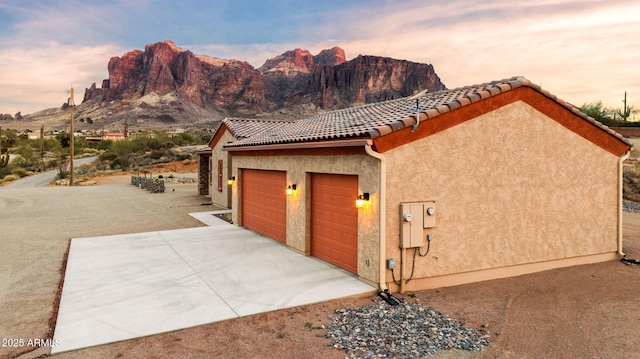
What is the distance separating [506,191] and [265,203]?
733 cm

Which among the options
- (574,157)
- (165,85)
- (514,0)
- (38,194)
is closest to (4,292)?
(574,157)

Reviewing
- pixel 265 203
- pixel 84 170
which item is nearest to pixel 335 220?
pixel 265 203

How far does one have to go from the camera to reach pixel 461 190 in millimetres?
7766

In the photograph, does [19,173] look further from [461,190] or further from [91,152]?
[461,190]

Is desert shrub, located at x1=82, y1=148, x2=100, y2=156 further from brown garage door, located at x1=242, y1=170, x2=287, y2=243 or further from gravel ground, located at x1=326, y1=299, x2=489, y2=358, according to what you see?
gravel ground, located at x1=326, y1=299, x2=489, y2=358

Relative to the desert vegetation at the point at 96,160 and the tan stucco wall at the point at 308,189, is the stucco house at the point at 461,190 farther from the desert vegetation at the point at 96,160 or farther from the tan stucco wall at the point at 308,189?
the desert vegetation at the point at 96,160

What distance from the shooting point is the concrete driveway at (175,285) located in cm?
561

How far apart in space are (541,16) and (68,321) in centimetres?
2050

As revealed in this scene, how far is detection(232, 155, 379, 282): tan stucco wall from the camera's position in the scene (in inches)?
283

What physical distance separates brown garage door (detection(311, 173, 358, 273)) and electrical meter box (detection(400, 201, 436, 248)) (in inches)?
48.6

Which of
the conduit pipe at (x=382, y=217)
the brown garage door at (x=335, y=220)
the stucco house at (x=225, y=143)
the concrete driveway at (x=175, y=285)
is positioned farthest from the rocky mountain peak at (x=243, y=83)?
the conduit pipe at (x=382, y=217)

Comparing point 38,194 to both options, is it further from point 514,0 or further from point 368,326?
point 514,0

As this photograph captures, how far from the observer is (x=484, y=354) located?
477 cm

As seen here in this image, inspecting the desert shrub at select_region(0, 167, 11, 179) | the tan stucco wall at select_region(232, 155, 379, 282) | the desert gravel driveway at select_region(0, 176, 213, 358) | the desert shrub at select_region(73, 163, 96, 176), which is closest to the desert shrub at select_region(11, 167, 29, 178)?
the desert shrub at select_region(0, 167, 11, 179)
